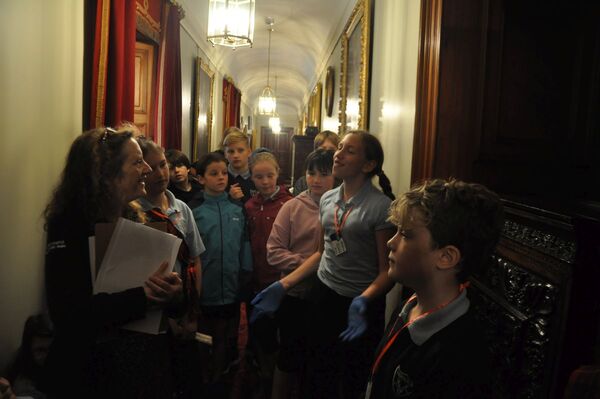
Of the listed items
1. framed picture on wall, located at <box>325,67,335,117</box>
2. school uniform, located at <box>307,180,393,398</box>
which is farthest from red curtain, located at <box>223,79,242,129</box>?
school uniform, located at <box>307,180,393,398</box>

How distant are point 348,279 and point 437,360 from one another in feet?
3.23

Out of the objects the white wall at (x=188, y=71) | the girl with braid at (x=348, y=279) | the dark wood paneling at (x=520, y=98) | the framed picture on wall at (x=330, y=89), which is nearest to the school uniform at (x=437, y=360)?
the girl with braid at (x=348, y=279)

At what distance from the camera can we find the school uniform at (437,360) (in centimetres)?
A: 107

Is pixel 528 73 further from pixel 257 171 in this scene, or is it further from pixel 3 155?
pixel 3 155

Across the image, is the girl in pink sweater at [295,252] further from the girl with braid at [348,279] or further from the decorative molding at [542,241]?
the decorative molding at [542,241]

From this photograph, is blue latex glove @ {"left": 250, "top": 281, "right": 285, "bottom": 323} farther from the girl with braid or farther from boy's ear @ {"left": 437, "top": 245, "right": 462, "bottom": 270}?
boy's ear @ {"left": 437, "top": 245, "right": 462, "bottom": 270}

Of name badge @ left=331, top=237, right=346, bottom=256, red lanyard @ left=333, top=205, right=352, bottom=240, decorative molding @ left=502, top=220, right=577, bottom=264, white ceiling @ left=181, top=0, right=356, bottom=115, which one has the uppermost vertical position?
white ceiling @ left=181, top=0, right=356, bottom=115

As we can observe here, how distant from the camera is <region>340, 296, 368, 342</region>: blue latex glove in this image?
6.09ft

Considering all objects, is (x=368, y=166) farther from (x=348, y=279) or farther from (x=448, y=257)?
(x=448, y=257)

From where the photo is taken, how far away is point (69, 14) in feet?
8.14

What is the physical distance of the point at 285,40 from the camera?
924 cm

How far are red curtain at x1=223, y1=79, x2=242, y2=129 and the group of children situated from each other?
702 centimetres

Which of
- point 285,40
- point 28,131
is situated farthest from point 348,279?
point 285,40

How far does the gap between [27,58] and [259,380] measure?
84.3 inches
